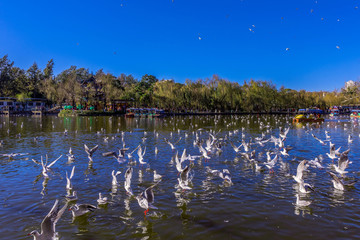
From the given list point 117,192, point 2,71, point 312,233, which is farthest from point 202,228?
point 2,71

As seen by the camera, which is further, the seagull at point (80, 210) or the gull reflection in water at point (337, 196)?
the gull reflection in water at point (337, 196)

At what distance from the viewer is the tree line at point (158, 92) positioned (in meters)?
86.9

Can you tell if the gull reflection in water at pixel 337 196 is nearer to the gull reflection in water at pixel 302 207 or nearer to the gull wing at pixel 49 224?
the gull reflection in water at pixel 302 207

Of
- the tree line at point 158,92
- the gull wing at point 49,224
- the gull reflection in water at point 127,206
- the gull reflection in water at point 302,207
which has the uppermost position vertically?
the tree line at point 158,92

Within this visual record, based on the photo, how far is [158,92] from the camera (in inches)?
3612

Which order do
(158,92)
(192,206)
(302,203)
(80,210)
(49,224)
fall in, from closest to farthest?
(49,224), (80,210), (302,203), (192,206), (158,92)

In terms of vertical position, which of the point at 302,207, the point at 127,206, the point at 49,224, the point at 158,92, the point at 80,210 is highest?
the point at 158,92

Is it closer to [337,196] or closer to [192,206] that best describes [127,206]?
[192,206]

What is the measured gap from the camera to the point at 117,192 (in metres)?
9.39

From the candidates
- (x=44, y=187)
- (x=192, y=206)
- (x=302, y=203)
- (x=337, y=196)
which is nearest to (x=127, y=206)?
(x=192, y=206)

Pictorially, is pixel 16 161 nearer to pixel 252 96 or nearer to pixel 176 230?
pixel 176 230

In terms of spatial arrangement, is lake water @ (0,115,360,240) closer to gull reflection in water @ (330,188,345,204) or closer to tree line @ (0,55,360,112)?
gull reflection in water @ (330,188,345,204)

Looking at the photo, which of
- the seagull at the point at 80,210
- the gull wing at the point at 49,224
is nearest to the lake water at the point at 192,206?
the seagull at the point at 80,210

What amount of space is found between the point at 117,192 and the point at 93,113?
69.6 metres
